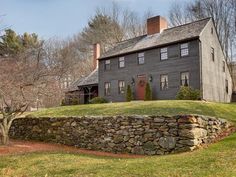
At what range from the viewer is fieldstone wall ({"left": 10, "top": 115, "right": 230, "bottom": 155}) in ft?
37.4

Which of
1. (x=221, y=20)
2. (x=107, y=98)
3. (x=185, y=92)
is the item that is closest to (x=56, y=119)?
(x=185, y=92)

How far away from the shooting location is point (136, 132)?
12469 mm

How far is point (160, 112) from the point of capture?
46.1 ft

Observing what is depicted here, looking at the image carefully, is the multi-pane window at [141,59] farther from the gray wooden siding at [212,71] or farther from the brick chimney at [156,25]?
the gray wooden siding at [212,71]

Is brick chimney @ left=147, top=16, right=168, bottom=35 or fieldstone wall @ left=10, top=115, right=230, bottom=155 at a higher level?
brick chimney @ left=147, top=16, right=168, bottom=35

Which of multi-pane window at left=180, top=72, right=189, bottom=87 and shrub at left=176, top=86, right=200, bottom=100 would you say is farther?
multi-pane window at left=180, top=72, right=189, bottom=87

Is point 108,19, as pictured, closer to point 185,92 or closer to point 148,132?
point 185,92

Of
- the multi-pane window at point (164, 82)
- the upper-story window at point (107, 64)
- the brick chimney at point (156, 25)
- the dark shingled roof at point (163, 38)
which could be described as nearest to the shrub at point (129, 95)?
the multi-pane window at point (164, 82)

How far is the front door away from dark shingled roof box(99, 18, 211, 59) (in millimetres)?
2738

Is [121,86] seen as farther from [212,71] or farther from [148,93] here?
[212,71]

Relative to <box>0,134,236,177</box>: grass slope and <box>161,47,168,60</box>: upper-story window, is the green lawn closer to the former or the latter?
<box>0,134,236,177</box>: grass slope

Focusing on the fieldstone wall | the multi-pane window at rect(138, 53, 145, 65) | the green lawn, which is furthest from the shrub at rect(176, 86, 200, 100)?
the green lawn

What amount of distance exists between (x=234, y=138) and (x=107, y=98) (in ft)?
63.0

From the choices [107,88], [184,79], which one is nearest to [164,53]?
[184,79]
